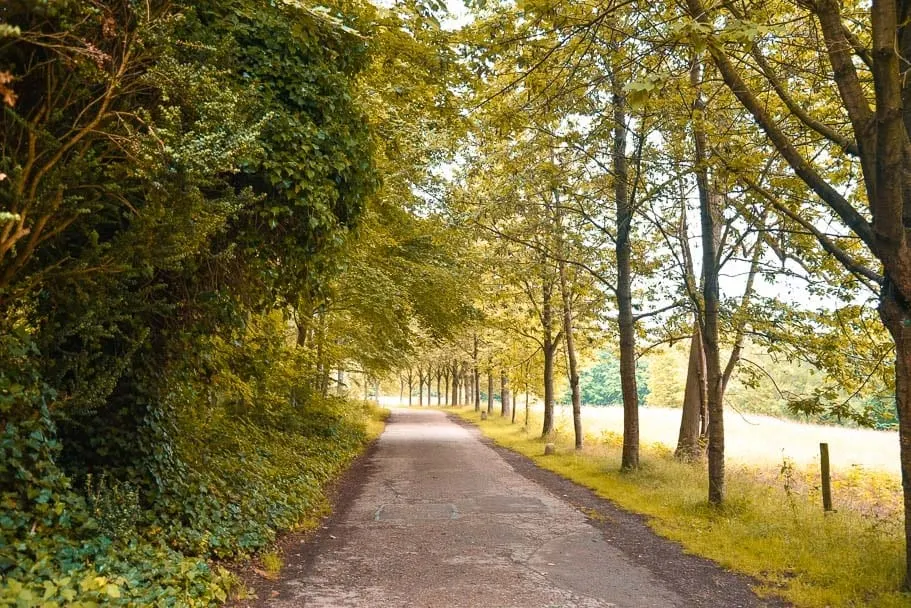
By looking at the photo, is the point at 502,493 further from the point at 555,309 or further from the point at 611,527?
the point at 555,309

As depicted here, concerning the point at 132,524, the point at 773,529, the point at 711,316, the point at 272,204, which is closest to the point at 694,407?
the point at 711,316

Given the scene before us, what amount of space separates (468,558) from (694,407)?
36.2 ft

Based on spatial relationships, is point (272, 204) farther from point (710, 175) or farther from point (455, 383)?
point (455, 383)

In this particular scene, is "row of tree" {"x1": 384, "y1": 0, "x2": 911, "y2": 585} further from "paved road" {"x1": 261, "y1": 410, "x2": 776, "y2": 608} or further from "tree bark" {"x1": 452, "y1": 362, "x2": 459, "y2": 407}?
"tree bark" {"x1": 452, "y1": 362, "x2": 459, "y2": 407}

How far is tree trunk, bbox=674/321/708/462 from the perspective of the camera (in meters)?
15.8

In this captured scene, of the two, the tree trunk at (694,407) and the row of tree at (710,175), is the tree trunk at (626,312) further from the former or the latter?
the tree trunk at (694,407)

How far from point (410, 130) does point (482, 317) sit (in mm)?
9778

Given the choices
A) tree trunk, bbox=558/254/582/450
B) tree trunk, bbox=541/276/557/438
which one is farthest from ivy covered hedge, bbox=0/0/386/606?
tree trunk, bbox=541/276/557/438

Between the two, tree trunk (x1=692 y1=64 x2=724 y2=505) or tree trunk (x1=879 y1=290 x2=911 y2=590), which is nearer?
tree trunk (x1=879 y1=290 x2=911 y2=590)

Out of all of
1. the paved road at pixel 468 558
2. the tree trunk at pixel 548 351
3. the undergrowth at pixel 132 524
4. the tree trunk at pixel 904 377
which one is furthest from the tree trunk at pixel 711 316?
the tree trunk at pixel 548 351

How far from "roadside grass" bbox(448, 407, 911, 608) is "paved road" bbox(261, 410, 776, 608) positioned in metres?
0.76

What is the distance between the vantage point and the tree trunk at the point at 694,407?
51.7ft

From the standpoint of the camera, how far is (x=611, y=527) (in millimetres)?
8891

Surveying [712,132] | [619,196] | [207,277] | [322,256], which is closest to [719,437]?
[712,132]
